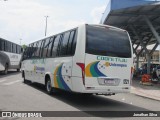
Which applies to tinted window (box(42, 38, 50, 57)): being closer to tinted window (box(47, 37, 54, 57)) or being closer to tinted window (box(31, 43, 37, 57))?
tinted window (box(47, 37, 54, 57))

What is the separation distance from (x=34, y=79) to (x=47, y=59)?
10.1 ft

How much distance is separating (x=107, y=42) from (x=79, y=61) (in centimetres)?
135

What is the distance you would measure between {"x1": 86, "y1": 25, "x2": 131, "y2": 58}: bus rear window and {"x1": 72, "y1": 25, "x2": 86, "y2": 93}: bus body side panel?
0.60 ft

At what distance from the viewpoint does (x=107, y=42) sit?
10.8m

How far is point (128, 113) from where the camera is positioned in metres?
9.48

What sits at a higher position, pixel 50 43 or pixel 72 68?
pixel 50 43

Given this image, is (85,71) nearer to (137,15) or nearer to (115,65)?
(115,65)

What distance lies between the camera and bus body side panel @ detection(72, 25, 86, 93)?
10.2m

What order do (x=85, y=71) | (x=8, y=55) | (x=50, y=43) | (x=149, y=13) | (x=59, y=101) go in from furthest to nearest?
(x=8, y=55) < (x=149, y=13) < (x=50, y=43) < (x=59, y=101) < (x=85, y=71)

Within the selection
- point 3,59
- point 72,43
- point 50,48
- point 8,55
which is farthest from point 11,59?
point 72,43

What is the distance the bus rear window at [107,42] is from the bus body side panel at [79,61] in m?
0.18

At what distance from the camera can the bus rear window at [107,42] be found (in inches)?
414

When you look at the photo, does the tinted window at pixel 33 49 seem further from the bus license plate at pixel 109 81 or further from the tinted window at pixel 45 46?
the bus license plate at pixel 109 81

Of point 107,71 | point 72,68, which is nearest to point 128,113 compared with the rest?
point 107,71
